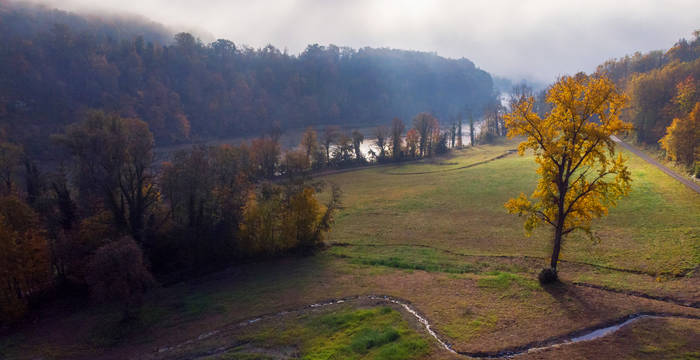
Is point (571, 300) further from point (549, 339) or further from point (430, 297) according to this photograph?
point (430, 297)

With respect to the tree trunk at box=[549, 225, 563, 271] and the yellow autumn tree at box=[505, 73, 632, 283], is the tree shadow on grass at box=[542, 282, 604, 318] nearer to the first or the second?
the yellow autumn tree at box=[505, 73, 632, 283]

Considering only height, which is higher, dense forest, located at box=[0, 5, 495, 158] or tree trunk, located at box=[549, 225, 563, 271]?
dense forest, located at box=[0, 5, 495, 158]

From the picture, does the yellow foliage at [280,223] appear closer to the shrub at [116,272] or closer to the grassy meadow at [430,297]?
the grassy meadow at [430,297]

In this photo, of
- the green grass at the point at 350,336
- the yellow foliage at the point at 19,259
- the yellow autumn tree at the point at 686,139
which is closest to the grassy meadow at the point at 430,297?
the green grass at the point at 350,336

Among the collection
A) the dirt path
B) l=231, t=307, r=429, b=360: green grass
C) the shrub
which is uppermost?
the dirt path

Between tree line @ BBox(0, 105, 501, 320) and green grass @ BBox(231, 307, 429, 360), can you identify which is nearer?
green grass @ BBox(231, 307, 429, 360)

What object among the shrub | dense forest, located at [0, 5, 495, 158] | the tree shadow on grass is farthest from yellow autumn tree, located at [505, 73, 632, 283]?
dense forest, located at [0, 5, 495, 158]
